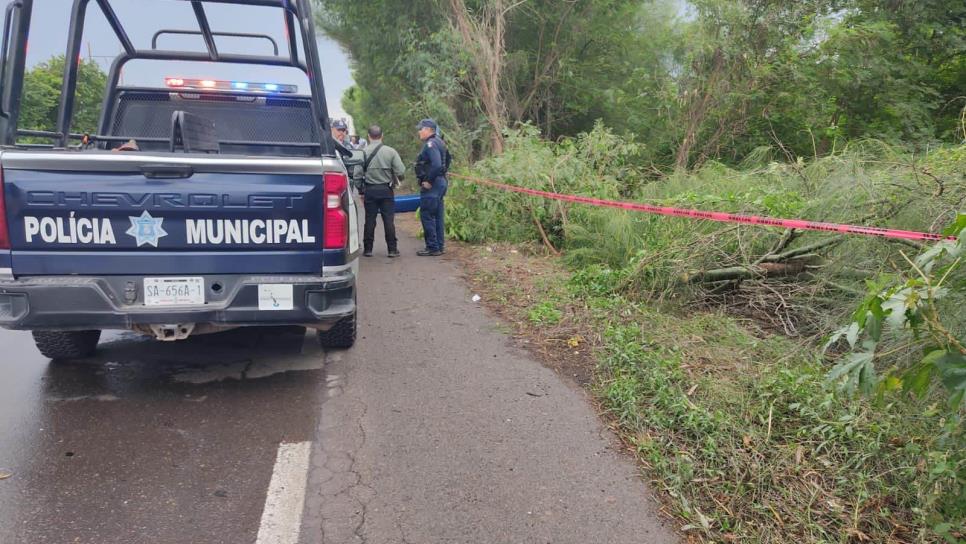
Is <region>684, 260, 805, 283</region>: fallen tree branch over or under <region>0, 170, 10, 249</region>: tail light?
under

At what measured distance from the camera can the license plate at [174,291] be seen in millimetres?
3820

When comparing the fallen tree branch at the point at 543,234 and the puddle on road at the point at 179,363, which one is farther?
the fallen tree branch at the point at 543,234

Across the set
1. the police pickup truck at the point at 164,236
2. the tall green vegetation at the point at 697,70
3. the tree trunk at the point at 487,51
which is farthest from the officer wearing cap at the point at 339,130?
the police pickup truck at the point at 164,236

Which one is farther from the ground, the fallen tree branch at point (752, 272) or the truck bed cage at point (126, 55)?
the truck bed cage at point (126, 55)

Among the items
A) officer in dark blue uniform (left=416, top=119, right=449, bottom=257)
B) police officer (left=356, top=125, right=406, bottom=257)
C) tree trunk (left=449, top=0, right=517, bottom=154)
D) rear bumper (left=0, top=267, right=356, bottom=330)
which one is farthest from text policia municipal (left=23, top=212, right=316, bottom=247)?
tree trunk (left=449, top=0, right=517, bottom=154)

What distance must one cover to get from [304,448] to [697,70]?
11.2 m

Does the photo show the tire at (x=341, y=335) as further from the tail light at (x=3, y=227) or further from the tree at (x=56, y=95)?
the tree at (x=56, y=95)

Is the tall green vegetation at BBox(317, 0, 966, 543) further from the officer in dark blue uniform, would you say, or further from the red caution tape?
the officer in dark blue uniform

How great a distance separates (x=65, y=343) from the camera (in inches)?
179

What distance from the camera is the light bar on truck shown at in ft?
18.4

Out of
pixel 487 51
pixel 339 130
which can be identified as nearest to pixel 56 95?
pixel 339 130

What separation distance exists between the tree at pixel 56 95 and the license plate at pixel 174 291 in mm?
1929

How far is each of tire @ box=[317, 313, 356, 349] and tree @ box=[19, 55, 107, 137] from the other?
105 inches

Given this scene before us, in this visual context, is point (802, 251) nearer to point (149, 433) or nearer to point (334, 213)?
point (334, 213)
